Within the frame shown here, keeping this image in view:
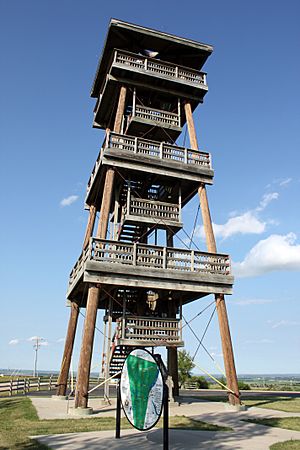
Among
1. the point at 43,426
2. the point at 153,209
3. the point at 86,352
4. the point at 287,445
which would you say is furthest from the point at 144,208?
the point at 287,445

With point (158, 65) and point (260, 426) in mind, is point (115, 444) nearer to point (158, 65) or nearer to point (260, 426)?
point (260, 426)

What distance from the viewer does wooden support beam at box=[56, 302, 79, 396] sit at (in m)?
20.2

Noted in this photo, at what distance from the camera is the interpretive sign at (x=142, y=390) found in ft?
26.4

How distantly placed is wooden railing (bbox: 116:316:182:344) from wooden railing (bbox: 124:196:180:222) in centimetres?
477

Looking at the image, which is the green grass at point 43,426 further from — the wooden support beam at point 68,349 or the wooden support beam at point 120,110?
the wooden support beam at point 120,110

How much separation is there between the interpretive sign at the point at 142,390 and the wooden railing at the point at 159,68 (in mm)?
15246

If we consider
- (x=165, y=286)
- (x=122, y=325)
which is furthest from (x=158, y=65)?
(x=122, y=325)

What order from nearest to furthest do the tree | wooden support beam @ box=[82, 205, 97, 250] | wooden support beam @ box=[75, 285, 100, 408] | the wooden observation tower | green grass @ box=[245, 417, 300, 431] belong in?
green grass @ box=[245, 417, 300, 431] < wooden support beam @ box=[75, 285, 100, 408] < the wooden observation tower < wooden support beam @ box=[82, 205, 97, 250] < the tree

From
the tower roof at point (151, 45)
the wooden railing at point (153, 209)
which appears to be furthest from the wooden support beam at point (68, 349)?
the tower roof at point (151, 45)

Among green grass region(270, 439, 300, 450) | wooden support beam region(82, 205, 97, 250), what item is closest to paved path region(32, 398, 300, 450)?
green grass region(270, 439, 300, 450)

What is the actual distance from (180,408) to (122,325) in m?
3.95

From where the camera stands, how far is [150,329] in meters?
16.5

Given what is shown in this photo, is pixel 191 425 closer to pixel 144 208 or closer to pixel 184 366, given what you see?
pixel 144 208

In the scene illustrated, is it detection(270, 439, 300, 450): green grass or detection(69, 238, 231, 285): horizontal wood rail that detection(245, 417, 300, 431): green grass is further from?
detection(69, 238, 231, 285): horizontal wood rail
